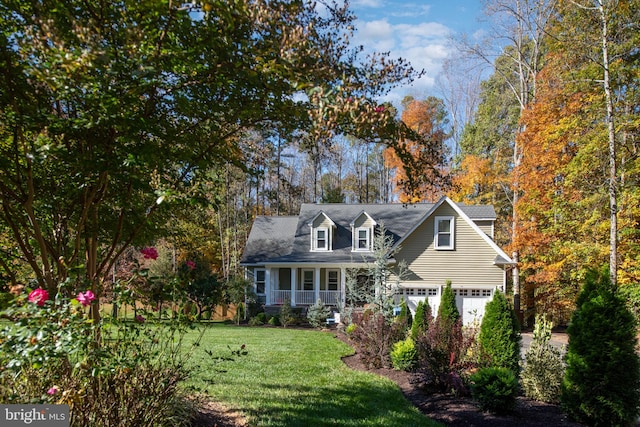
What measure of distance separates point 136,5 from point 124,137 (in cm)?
104

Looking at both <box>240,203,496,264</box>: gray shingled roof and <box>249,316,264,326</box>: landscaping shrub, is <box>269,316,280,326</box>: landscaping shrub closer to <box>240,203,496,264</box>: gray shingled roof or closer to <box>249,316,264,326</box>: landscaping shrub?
<box>249,316,264,326</box>: landscaping shrub

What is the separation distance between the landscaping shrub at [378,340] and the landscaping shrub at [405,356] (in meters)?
0.31

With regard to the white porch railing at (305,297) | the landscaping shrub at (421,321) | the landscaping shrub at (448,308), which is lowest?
the white porch railing at (305,297)

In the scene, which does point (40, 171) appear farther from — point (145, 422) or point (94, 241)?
point (145, 422)

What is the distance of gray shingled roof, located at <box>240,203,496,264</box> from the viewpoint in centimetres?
2070

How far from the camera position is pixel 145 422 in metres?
3.34

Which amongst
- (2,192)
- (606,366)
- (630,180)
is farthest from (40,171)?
(630,180)

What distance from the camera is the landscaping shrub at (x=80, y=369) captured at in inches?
93.8

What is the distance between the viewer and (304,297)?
21.0 m

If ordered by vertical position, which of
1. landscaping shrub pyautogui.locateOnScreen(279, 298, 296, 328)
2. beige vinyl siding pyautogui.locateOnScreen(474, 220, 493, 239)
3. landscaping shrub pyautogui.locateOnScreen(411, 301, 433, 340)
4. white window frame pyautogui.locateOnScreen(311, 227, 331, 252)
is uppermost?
beige vinyl siding pyautogui.locateOnScreen(474, 220, 493, 239)

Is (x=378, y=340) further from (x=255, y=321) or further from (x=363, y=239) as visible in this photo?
(x=363, y=239)

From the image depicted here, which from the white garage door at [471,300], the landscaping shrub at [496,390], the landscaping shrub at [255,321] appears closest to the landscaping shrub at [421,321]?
the landscaping shrub at [496,390]

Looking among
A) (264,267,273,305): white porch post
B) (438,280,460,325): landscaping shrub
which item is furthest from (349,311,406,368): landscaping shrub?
(264,267,273,305): white porch post

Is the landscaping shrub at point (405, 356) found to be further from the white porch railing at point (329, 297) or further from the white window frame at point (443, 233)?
the white porch railing at point (329, 297)
